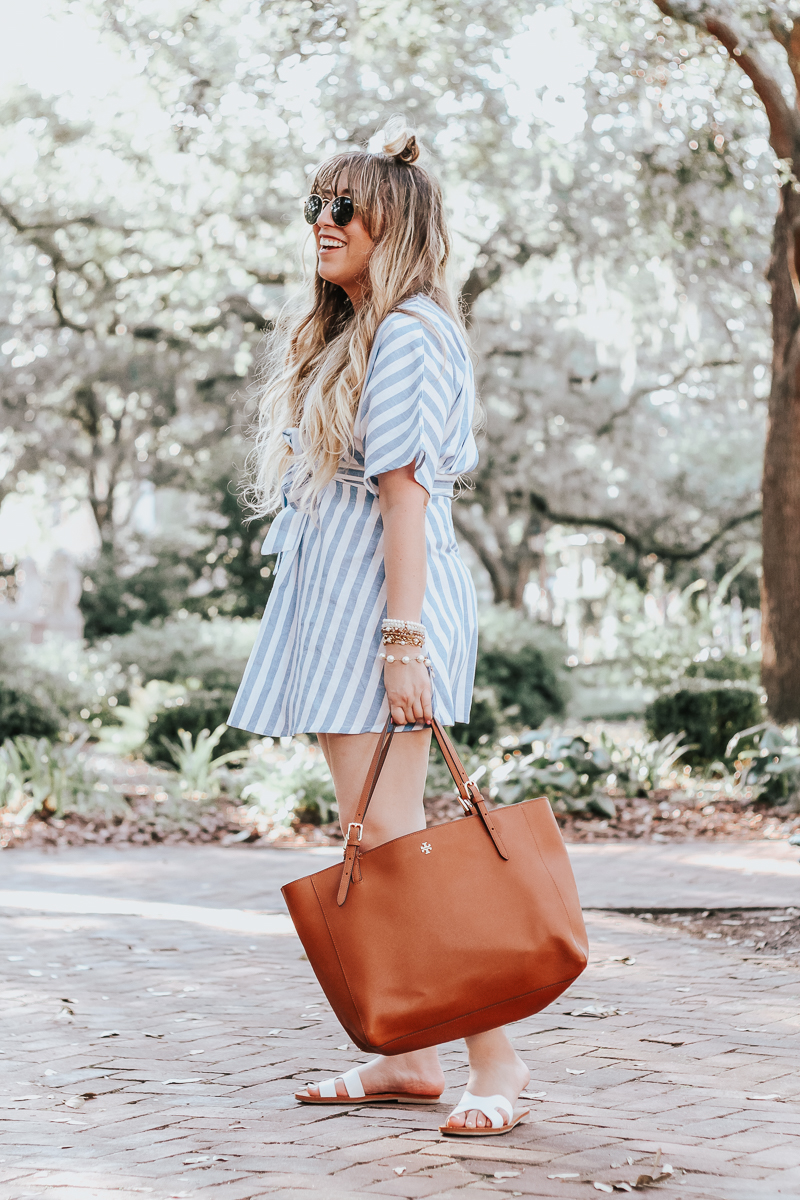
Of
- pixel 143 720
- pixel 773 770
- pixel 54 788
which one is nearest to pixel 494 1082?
pixel 773 770

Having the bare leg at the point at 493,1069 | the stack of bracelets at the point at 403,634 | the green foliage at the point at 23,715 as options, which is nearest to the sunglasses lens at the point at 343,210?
the stack of bracelets at the point at 403,634

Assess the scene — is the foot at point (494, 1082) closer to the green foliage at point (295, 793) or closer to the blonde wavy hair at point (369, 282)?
the blonde wavy hair at point (369, 282)

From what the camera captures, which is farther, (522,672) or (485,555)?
(485,555)

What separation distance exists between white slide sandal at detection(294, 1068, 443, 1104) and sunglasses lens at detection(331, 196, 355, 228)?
1820 mm

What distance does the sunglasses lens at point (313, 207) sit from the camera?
268 centimetres

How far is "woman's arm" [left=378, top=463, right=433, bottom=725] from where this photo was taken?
8.04 feet

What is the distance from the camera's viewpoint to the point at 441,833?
92.7 inches

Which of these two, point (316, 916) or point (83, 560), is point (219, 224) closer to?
point (83, 560)

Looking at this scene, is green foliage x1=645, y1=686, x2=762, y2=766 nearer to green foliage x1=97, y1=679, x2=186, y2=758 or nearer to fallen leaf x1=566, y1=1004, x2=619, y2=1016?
green foliage x1=97, y1=679, x2=186, y2=758

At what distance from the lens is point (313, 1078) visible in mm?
2938

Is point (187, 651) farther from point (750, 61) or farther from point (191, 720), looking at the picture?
point (750, 61)

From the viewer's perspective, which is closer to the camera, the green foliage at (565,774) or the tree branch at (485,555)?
the green foliage at (565,774)

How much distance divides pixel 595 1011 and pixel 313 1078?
3.01 feet

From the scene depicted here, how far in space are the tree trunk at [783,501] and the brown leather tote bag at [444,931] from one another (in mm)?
7124
